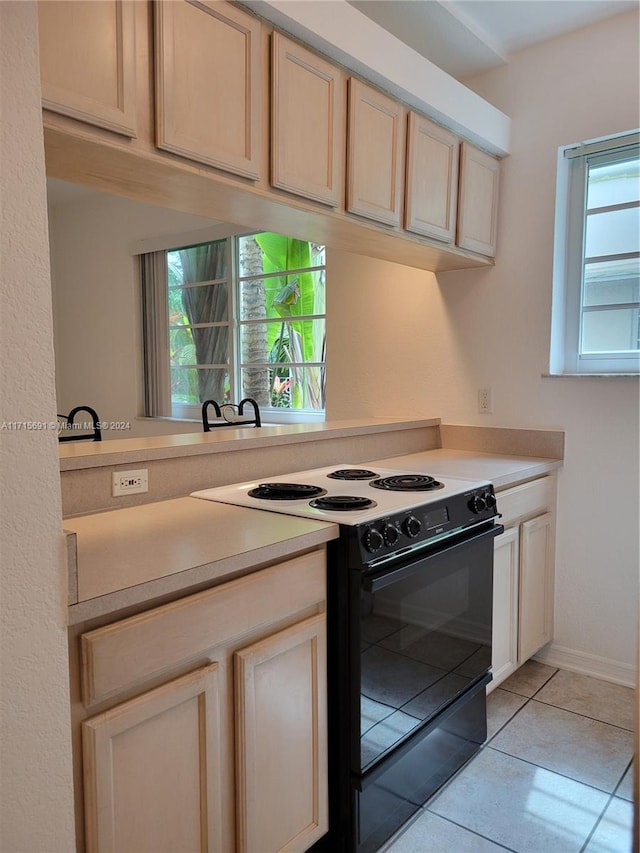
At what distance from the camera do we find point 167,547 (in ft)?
4.32

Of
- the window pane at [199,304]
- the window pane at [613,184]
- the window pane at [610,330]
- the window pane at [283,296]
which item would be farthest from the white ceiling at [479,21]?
the window pane at [199,304]

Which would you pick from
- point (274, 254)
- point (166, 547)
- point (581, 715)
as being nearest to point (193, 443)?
point (166, 547)

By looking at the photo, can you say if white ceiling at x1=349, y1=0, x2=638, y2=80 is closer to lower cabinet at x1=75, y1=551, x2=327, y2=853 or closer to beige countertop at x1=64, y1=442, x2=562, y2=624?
beige countertop at x1=64, y1=442, x2=562, y2=624

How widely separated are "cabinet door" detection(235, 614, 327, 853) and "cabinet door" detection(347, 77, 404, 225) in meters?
1.36

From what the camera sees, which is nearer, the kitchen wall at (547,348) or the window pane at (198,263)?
the kitchen wall at (547,348)

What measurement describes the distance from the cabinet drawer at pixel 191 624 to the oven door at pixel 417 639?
18cm

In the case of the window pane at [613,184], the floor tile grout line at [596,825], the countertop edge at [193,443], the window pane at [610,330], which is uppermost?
the window pane at [613,184]

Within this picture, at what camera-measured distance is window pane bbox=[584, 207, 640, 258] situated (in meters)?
2.51

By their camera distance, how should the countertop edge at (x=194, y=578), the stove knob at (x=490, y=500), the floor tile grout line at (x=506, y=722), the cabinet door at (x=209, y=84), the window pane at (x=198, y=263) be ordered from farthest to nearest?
the window pane at (x=198, y=263), the floor tile grout line at (x=506, y=722), the stove knob at (x=490, y=500), the cabinet door at (x=209, y=84), the countertop edge at (x=194, y=578)

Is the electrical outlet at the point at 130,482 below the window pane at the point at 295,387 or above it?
below

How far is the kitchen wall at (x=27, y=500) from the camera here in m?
0.83

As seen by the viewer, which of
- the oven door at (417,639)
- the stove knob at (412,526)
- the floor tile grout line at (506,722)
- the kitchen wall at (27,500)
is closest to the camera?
the kitchen wall at (27,500)

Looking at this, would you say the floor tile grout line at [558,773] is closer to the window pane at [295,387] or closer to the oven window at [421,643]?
the oven window at [421,643]

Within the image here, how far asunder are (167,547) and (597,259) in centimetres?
221
